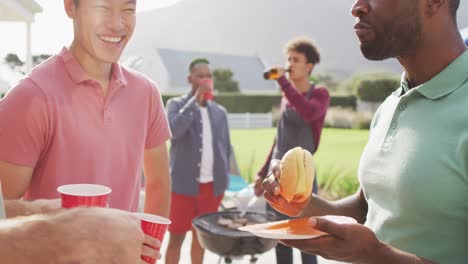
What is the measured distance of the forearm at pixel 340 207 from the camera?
1742mm

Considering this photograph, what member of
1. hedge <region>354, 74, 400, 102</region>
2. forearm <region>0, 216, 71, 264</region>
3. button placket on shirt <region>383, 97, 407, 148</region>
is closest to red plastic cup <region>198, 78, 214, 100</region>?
button placket on shirt <region>383, 97, 407, 148</region>

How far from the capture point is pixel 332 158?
26.9 ft

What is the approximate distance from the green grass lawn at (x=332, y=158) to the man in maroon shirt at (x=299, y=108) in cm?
321

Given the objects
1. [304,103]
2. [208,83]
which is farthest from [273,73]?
[208,83]

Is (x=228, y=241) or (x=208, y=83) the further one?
(x=208, y=83)

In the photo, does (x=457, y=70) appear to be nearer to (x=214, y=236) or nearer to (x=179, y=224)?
(x=214, y=236)

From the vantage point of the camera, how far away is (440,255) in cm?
130

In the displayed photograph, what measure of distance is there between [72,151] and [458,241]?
1.28 meters

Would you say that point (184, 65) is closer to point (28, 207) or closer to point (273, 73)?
point (273, 73)

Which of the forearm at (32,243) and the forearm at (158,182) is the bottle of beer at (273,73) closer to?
the forearm at (158,182)

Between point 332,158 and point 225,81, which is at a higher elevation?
point 225,81

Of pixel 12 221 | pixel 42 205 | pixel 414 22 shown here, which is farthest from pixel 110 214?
pixel 414 22

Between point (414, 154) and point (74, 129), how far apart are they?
1.13 metres

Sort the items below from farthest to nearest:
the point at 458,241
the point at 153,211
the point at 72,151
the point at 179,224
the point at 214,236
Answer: the point at 179,224
the point at 214,236
the point at 153,211
the point at 72,151
the point at 458,241
